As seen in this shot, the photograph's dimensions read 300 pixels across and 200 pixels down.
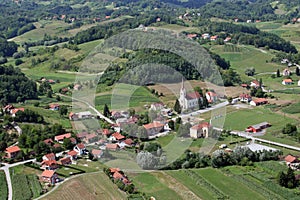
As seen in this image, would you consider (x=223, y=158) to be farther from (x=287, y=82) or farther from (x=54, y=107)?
(x=287, y=82)

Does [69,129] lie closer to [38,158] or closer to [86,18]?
[38,158]

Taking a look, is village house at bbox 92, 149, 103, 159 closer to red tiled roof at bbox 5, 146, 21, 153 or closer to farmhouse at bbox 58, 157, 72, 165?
farmhouse at bbox 58, 157, 72, 165

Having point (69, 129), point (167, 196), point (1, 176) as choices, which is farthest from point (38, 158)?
point (167, 196)

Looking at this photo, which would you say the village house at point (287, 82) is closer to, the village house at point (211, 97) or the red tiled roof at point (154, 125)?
the village house at point (211, 97)

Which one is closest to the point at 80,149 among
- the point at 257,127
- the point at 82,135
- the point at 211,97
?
the point at 82,135

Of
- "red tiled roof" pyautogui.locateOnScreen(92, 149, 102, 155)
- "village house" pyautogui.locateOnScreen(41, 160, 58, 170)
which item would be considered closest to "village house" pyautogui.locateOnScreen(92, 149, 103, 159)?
"red tiled roof" pyautogui.locateOnScreen(92, 149, 102, 155)

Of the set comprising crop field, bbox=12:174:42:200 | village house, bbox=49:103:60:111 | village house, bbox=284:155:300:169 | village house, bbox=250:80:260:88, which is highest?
village house, bbox=284:155:300:169
